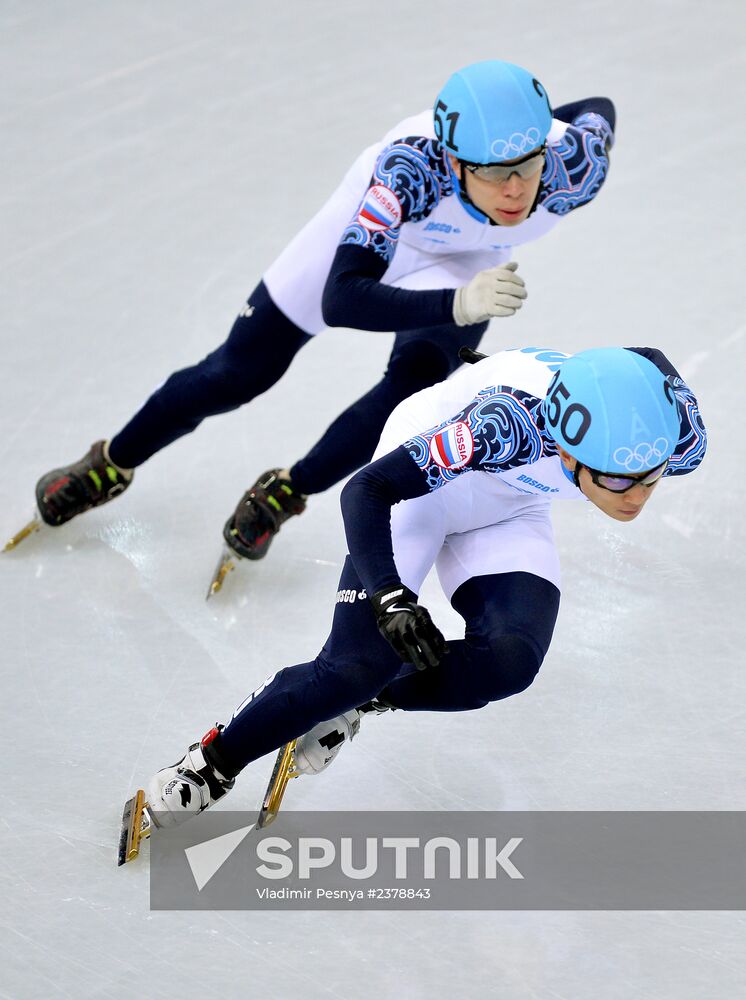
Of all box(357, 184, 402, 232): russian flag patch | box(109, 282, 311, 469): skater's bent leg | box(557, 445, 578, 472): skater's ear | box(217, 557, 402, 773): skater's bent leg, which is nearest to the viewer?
box(557, 445, 578, 472): skater's ear

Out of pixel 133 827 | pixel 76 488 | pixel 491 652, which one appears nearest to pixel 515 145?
pixel 491 652

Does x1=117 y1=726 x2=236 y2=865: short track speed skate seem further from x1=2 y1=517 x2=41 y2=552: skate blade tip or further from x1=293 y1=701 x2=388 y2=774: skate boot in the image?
x1=2 y1=517 x2=41 y2=552: skate blade tip

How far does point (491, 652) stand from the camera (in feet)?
10.9

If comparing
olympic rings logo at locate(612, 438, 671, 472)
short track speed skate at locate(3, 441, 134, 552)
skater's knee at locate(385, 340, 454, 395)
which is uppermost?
olympic rings logo at locate(612, 438, 671, 472)

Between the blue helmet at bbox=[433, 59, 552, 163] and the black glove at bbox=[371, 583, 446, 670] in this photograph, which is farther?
the blue helmet at bbox=[433, 59, 552, 163]

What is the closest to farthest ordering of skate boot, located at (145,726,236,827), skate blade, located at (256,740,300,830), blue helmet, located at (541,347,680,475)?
blue helmet, located at (541,347,680,475) → skate boot, located at (145,726,236,827) → skate blade, located at (256,740,300,830)

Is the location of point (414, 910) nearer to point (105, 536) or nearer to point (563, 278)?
point (105, 536)

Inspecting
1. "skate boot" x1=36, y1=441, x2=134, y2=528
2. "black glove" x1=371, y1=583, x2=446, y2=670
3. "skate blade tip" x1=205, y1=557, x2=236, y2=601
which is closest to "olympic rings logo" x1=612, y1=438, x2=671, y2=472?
"black glove" x1=371, y1=583, x2=446, y2=670

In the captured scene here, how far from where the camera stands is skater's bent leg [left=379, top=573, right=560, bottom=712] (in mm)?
3307

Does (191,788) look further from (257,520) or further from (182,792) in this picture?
(257,520)

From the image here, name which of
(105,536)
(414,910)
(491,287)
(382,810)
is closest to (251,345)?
(105,536)

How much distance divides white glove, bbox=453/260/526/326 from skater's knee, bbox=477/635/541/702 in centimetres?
75

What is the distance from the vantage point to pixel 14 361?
539 cm

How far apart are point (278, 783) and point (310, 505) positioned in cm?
147
